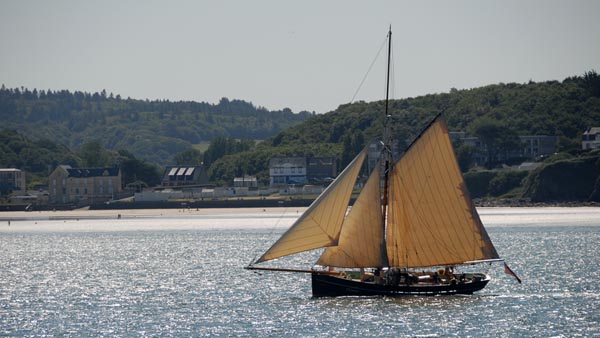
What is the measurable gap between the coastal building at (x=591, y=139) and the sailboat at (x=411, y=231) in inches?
4772

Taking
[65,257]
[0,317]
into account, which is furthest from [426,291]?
[65,257]

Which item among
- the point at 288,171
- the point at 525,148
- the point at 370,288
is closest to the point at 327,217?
the point at 370,288

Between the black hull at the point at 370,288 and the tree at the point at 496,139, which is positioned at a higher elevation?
the tree at the point at 496,139

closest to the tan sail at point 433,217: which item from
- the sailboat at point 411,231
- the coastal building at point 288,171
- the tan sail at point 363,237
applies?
the sailboat at point 411,231

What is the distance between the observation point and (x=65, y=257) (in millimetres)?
86438

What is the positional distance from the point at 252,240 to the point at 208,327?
56.3 metres

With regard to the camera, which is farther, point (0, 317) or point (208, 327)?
point (0, 317)

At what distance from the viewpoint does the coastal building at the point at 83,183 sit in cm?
19088

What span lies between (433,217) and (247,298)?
9.52m

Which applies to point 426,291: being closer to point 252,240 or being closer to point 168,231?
point 252,240

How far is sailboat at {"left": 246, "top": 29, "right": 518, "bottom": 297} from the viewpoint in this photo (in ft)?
161

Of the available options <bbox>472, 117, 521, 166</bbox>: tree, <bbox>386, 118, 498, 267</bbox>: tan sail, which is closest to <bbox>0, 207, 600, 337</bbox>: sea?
<bbox>386, 118, 498, 267</bbox>: tan sail

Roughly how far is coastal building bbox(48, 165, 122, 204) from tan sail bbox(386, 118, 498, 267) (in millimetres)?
144281

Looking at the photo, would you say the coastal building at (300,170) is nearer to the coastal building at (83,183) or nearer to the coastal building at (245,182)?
the coastal building at (245,182)
